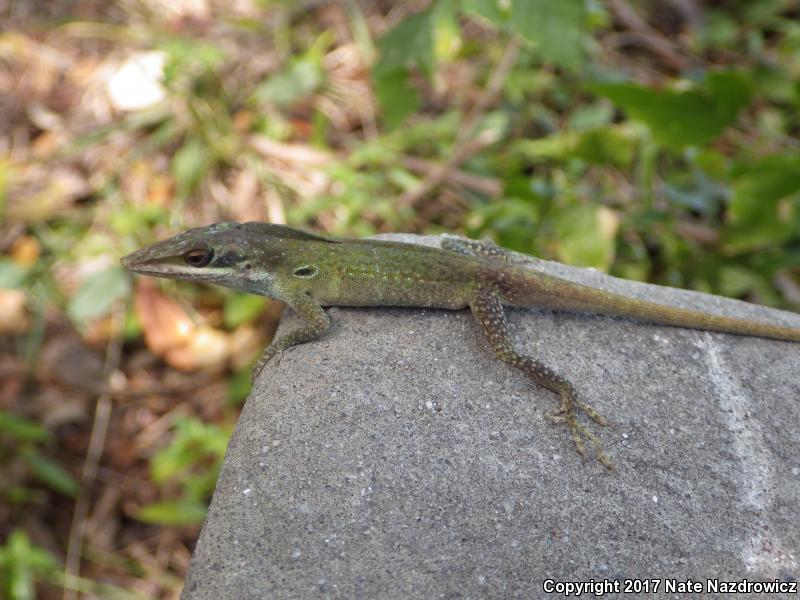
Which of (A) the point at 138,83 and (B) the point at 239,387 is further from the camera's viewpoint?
(A) the point at 138,83

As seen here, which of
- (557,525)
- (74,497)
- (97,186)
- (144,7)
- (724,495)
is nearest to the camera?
(557,525)

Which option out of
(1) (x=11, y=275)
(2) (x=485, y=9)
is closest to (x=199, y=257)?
(2) (x=485, y=9)

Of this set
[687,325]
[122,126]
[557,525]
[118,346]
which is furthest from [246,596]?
[122,126]

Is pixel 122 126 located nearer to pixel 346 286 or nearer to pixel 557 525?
pixel 346 286

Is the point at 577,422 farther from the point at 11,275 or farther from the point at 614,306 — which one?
the point at 11,275

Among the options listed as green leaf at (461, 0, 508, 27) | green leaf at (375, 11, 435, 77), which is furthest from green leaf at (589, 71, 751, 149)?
green leaf at (375, 11, 435, 77)

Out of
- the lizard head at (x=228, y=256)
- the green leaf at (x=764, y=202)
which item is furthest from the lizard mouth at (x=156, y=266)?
the green leaf at (x=764, y=202)

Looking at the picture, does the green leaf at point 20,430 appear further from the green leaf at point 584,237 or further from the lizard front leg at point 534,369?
the green leaf at point 584,237
